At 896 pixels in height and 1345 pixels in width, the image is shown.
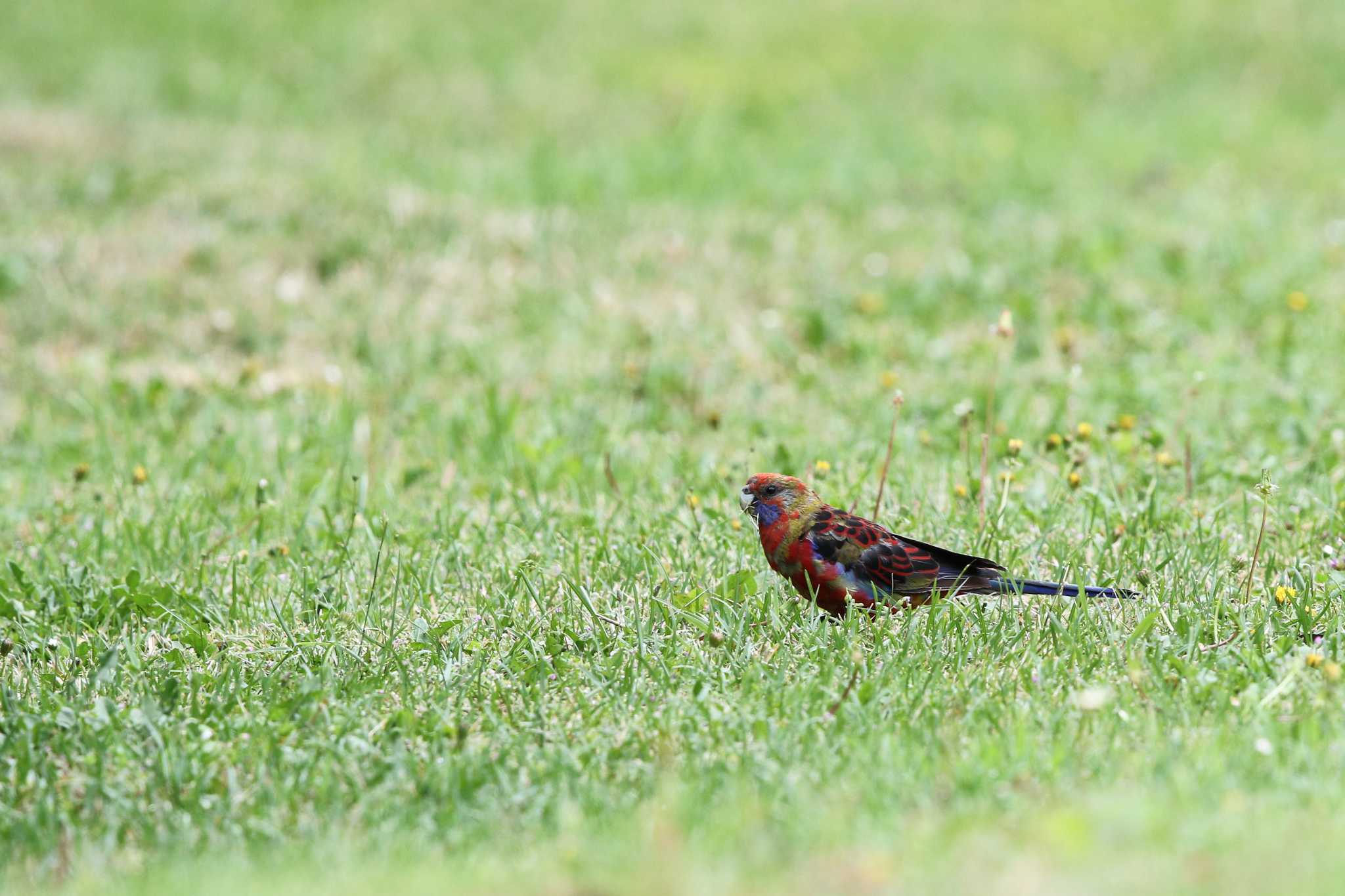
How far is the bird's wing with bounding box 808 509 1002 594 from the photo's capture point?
423 centimetres

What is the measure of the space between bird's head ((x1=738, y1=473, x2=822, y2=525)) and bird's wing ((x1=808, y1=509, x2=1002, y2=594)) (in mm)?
95

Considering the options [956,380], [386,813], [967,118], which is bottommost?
[386,813]

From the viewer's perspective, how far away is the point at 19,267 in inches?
330

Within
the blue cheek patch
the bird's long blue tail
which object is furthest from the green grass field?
the blue cheek patch

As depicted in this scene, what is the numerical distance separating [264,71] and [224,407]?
23.2 feet

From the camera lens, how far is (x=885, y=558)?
4254 mm

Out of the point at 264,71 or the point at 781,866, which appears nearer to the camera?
the point at 781,866

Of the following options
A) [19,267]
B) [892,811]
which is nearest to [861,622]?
[892,811]

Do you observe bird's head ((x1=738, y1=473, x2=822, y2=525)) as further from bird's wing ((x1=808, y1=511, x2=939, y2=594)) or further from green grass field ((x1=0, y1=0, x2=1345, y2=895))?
green grass field ((x1=0, y1=0, x2=1345, y2=895))

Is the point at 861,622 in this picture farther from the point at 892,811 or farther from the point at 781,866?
the point at 781,866

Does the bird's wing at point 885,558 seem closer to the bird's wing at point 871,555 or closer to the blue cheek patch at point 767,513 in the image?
the bird's wing at point 871,555

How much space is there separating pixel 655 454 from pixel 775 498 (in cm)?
194

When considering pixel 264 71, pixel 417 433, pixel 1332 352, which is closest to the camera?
pixel 417 433

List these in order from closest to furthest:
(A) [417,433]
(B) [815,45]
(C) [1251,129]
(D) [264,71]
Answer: (A) [417,433]
(C) [1251,129]
(D) [264,71]
(B) [815,45]
